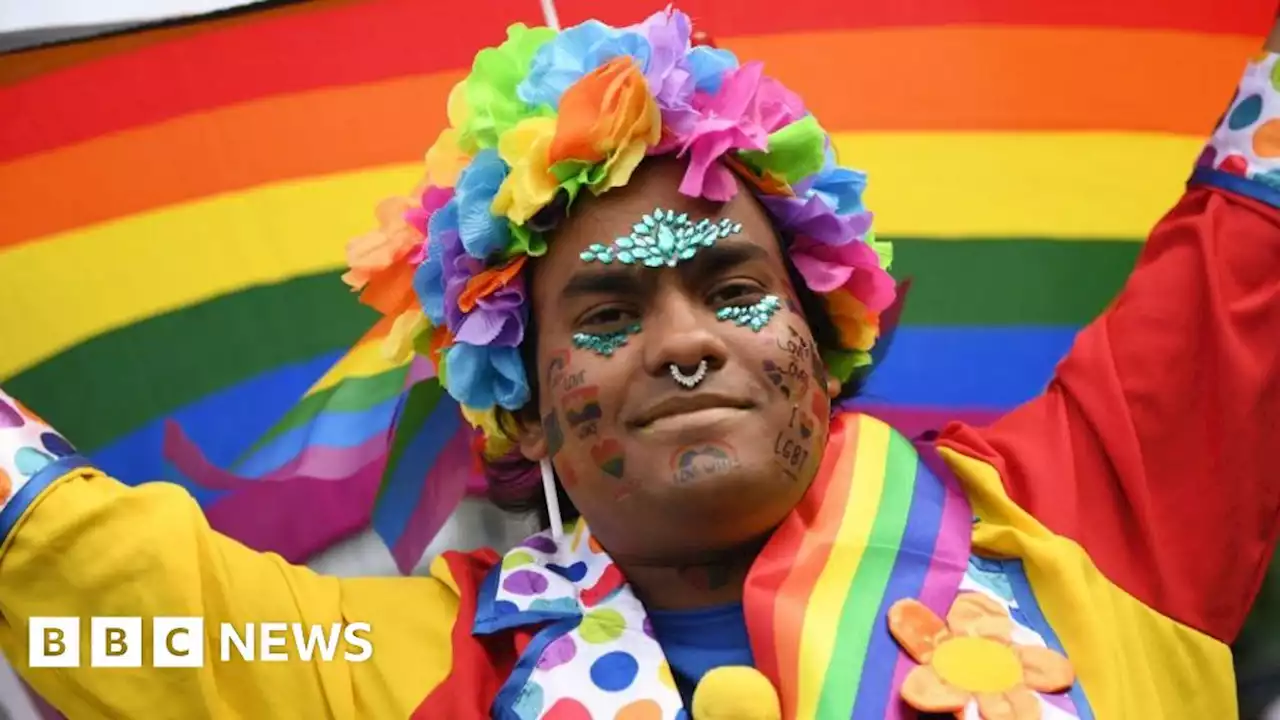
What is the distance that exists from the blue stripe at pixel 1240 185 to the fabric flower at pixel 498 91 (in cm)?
64

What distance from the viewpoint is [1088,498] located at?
131 centimetres

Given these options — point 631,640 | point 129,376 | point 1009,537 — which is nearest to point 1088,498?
point 1009,537

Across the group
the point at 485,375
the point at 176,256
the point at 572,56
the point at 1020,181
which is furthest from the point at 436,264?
the point at 1020,181

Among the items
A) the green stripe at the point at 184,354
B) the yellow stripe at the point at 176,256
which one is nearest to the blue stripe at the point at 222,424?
the green stripe at the point at 184,354

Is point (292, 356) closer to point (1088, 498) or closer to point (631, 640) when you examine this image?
point (631, 640)

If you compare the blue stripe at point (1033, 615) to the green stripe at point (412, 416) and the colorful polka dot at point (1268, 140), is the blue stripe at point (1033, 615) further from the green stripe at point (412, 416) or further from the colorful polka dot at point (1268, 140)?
the green stripe at point (412, 416)

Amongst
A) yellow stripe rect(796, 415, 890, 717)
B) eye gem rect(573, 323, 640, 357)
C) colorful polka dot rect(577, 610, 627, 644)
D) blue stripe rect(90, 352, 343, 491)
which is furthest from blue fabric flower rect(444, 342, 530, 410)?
blue stripe rect(90, 352, 343, 491)

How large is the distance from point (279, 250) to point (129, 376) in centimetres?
24

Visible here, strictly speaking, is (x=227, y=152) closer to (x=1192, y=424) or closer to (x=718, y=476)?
(x=718, y=476)

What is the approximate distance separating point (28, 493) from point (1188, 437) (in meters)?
1.04

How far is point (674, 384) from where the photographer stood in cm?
118

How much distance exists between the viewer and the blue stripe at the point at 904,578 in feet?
3.77

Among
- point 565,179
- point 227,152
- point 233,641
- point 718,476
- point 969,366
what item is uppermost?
point 565,179

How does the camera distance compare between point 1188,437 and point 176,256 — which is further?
point 176,256
